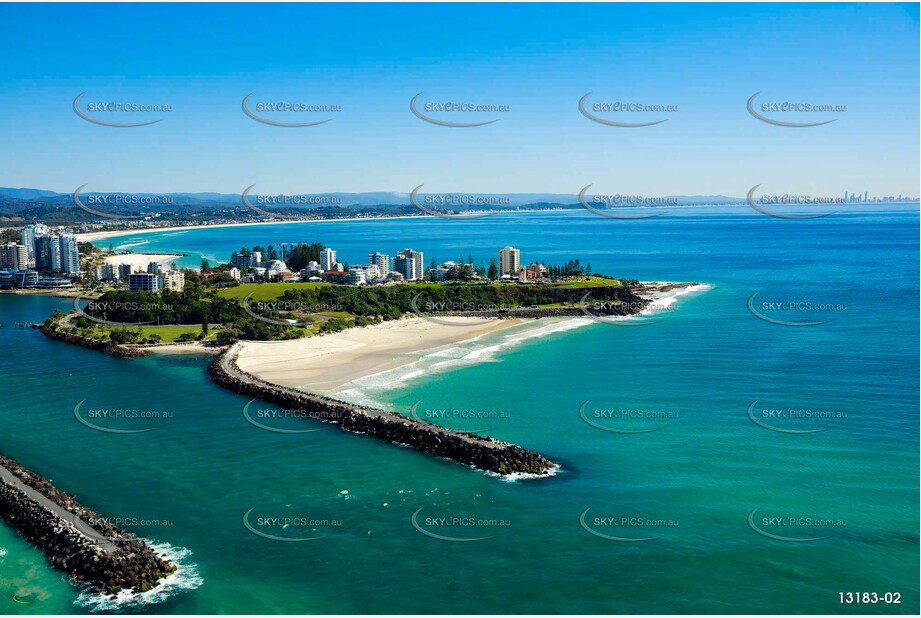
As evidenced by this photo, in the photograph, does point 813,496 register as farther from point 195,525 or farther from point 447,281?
point 447,281

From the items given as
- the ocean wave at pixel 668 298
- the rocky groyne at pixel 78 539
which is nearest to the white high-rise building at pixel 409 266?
the ocean wave at pixel 668 298

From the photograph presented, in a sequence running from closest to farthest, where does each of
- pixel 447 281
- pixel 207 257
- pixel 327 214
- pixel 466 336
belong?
pixel 466 336 → pixel 447 281 → pixel 207 257 → pixel 327 214

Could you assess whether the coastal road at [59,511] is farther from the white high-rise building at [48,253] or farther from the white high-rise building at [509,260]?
the white high-rise building at [48,253]

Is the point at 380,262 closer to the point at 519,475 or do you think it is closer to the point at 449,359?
the point at 449,359

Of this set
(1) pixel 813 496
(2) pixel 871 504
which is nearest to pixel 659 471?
(1) pixel 813 496

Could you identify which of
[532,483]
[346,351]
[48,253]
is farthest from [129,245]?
[532,483]

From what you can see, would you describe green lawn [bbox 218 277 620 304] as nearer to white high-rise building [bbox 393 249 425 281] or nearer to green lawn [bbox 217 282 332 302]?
green lawn [bbox 217 282 332 302]

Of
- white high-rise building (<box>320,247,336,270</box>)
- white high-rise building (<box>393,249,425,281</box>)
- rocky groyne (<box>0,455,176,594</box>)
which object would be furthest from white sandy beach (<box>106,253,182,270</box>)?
rocky groyne (<box>0,455,176,594</box>)
